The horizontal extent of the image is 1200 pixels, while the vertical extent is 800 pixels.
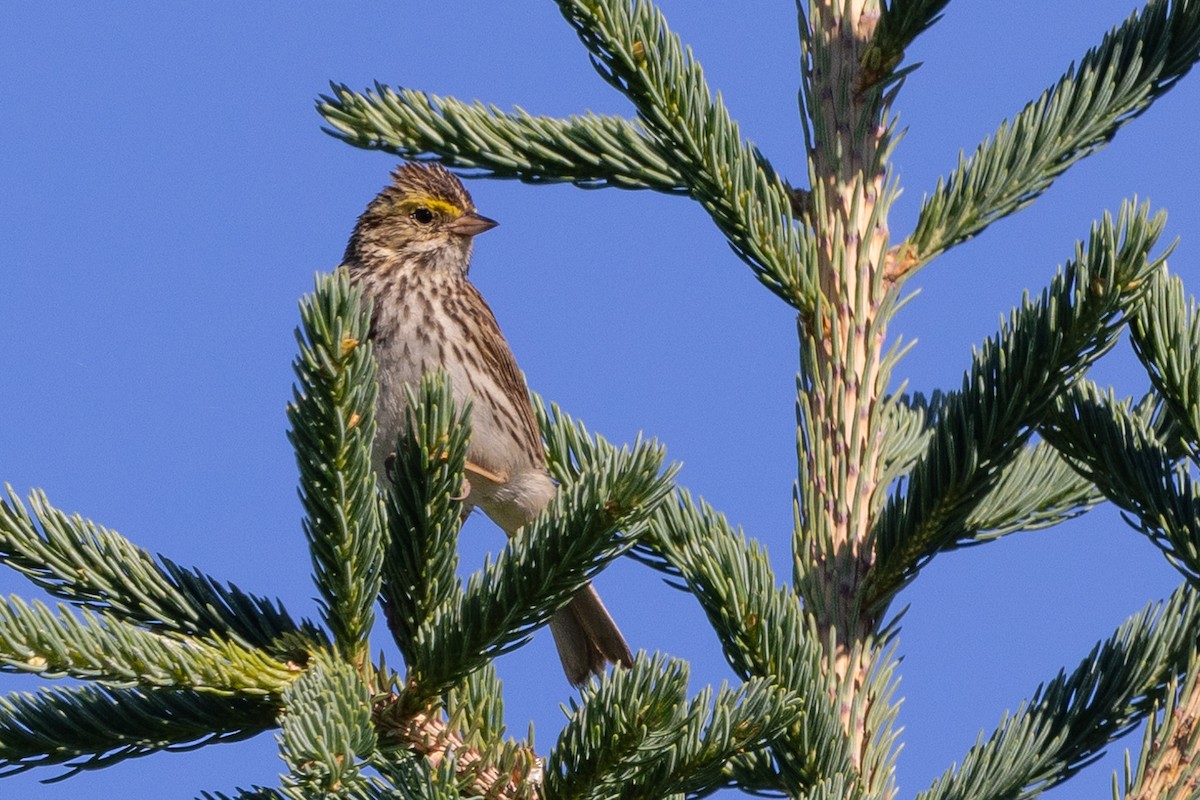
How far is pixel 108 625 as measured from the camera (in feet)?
6.67

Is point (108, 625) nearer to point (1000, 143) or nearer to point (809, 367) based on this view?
point (809, 367)

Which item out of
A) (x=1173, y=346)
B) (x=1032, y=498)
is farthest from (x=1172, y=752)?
(x=1032, y=498)

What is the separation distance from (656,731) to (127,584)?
0.86 m

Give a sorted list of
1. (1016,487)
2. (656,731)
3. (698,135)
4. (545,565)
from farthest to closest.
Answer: (1016,487), (698,135), (545,565), (656,731)

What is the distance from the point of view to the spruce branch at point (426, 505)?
210 cm

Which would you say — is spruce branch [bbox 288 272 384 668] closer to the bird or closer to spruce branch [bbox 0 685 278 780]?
spruce branch [bbox 0 685 278 780]

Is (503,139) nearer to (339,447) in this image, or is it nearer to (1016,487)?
(339,447)

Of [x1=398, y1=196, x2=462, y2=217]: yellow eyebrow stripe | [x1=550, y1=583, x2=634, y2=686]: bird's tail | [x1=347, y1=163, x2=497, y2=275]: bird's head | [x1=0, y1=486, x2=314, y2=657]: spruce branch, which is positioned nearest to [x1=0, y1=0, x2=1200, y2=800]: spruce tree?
[x1=0, y1=486, x2=314, y2=657]: spruce branch

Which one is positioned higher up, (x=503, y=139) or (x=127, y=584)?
(x=503, y=139)

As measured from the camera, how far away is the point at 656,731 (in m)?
1.94

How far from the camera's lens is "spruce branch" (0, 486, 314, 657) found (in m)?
2.14

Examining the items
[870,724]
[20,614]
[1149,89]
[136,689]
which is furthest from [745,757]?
[1149,89]

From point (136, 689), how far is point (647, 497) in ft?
2.65

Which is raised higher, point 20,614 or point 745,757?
point 20,614
